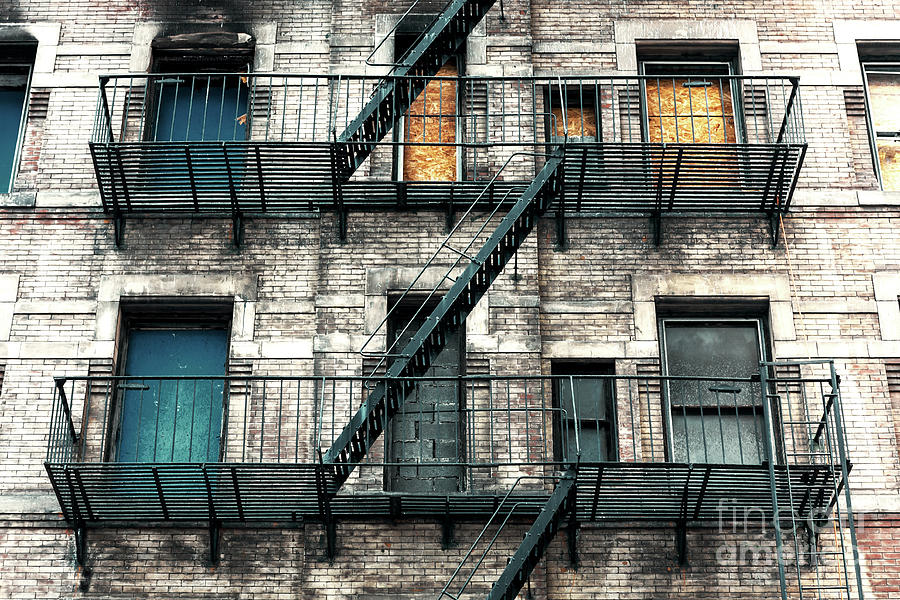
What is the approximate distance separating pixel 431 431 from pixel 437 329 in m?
1.35

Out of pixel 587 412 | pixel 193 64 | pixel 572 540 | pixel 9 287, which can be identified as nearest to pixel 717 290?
pixel 587 412

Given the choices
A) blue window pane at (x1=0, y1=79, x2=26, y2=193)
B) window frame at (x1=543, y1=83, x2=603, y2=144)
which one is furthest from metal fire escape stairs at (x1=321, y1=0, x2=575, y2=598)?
blue window pane at (x1=0, y1=79, x2=26, y2=193)

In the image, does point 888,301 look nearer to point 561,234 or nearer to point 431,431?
point 561,234

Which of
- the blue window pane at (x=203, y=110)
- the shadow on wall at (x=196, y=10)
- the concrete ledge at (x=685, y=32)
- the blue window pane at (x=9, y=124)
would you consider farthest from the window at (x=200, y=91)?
the concrete ledge at (x=685, y=32)

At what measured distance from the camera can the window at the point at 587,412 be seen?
13781mm

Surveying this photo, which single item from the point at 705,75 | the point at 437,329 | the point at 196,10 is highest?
the point at 196,10

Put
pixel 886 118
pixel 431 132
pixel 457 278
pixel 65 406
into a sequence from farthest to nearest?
1. pixel 886 118
2. pixel 431 132
3. pixel 457 278
4. pixel 65 406

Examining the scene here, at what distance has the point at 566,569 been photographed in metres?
13.1

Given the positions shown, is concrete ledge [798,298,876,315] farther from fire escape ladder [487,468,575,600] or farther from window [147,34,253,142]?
window [147,34,253,142]

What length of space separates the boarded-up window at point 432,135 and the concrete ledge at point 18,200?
3945 mm

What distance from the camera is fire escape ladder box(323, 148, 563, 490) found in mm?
12656

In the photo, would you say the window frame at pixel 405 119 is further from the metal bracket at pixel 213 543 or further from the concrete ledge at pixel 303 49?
the metal bracket at pixel 213 543

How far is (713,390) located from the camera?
13.5 metres

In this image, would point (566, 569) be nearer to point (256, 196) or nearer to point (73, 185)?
point (256, 196)
